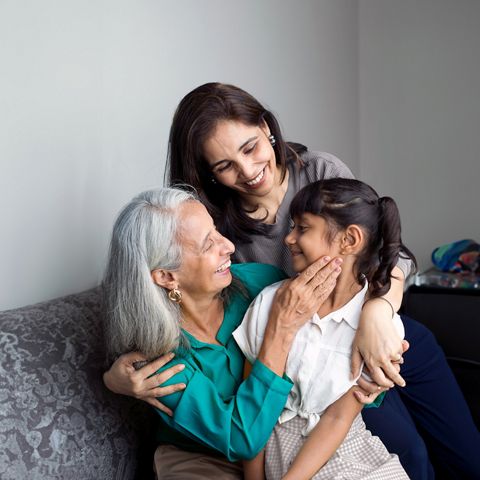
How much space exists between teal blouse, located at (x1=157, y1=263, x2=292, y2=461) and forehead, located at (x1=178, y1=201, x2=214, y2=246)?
0.24 metres

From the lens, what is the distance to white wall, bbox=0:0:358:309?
1783 millimetres

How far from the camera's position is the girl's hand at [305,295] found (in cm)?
154

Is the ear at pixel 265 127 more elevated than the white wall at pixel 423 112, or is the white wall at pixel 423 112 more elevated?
the ear at pixel 265 127

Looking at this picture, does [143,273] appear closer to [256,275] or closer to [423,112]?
[256,275]

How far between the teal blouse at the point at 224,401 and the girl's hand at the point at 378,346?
0.18 metres

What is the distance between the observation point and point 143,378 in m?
1.51

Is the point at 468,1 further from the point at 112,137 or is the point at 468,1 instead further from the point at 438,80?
the point at 112,137

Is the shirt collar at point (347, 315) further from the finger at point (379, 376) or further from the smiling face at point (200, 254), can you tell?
the smiling face at point (200, 254)

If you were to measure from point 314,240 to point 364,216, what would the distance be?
130 millimetres

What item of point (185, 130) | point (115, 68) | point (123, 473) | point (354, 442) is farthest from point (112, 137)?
point (354, 442)

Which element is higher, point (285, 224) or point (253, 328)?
point (285, 224)

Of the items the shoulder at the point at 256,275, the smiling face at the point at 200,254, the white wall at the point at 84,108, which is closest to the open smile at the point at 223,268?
the smiling face at the point at 200,254

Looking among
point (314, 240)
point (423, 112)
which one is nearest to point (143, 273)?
point (314, 240)

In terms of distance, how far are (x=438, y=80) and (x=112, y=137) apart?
9.39 feet
